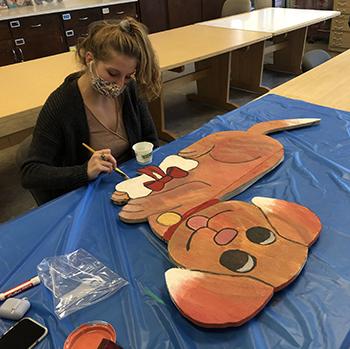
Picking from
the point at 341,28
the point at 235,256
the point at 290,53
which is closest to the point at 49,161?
the point at 235,256

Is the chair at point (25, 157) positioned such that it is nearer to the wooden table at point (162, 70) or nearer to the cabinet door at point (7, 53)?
the wooden table at point (162, 70)

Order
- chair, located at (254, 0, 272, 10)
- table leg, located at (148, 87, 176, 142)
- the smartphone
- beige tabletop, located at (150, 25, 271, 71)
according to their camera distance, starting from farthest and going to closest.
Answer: chair, located at (254, 0, 272, 10) → table leg, located at (148, 87, 176, 142) → beige tabletop, located at (150, 25, 271, 71) → the smartphone

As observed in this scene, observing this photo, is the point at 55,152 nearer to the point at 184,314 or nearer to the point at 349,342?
the point at 184,314

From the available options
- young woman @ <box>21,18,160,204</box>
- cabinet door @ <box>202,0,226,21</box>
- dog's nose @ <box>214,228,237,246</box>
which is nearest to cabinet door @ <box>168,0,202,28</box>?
cabinet door @ <box>202,0,226,21</box>

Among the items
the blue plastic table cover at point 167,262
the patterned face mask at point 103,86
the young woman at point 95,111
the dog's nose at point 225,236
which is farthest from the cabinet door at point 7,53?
the dog's nose at point 225,236

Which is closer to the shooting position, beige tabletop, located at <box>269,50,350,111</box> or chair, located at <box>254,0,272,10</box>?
beige tabletop, located at <box>269,50,350,111</box>

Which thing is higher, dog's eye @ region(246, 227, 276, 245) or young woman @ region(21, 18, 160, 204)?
young woman @ region(21, 18, 160, 204)

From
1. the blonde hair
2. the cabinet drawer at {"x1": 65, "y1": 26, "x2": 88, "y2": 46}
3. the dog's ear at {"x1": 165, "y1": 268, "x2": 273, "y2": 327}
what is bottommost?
the cabinet drawer at {"x1": 65, "y1": 26, "x2": 88, "y2": 46}

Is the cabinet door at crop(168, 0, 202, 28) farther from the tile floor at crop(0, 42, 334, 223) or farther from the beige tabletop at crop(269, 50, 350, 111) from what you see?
the beige tabletop at crop(269, 50, 350, 111)

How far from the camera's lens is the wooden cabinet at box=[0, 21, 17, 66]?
3.72 meters

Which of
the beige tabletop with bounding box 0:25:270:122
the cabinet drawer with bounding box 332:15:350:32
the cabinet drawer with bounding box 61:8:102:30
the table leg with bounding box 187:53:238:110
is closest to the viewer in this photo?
the beige tabletop with bounding box 0:25:270:122

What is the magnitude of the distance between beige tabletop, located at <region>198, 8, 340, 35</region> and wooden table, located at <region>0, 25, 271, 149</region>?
19 cm

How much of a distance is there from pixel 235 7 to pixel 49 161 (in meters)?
3.54

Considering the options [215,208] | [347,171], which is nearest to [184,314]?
[215,208]
